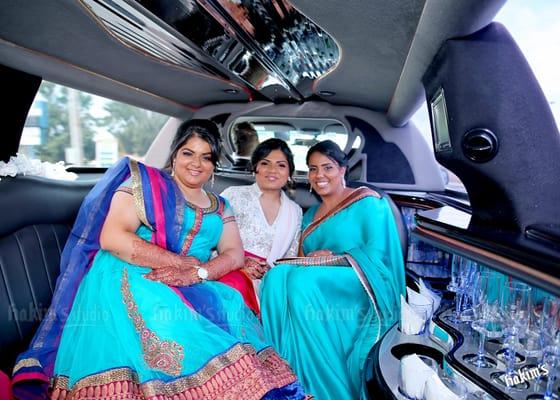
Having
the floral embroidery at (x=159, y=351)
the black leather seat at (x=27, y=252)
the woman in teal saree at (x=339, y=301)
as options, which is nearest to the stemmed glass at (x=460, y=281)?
the woman in teal saree at (x=339, y=301)

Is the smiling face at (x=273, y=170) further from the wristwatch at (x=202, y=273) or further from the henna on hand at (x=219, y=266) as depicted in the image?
the wristwatch at (x=202, y=273)

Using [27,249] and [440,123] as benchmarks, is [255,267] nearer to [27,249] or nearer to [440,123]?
[27,249]

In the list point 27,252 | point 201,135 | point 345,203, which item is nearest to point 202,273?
point 201,135

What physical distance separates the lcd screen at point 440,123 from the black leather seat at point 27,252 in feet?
5.76

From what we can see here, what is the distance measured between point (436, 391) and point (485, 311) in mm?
330

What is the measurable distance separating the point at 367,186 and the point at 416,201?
1.34 feet

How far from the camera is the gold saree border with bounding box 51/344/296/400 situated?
1.27 m

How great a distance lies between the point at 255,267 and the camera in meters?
2.29

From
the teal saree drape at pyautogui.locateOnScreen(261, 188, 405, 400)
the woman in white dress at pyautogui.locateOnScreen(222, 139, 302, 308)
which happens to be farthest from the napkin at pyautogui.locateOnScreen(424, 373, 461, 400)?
the woman in white dress at pyautogui.locateOnScreen(222, 139, 302, 308)

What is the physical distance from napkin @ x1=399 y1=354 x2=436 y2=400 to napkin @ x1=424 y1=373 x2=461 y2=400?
0.8 inches

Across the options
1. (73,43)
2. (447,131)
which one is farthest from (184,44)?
(447,131)

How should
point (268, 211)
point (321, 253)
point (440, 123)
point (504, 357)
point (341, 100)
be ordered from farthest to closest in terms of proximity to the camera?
1. point (341, 100)
2. point (268, 211)
3. point (321, 253)
4. point (440, 123)
5. point (504, 357)

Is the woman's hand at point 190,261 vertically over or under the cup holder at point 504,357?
over

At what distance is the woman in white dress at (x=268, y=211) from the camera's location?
2.48m
